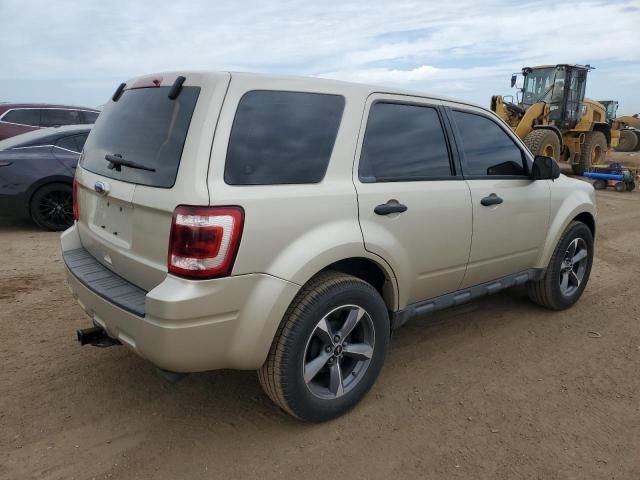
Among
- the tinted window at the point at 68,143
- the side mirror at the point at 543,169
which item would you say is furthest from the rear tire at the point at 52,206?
the side mirror at the point at 543,169

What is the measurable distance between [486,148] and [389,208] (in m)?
1.23

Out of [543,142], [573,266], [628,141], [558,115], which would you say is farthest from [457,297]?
[628,141]

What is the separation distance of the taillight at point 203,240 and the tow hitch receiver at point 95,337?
0.84 metres

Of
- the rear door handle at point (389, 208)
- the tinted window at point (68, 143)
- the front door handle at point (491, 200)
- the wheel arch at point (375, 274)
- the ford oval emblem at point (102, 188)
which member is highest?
the ford oval emblem at point (102, 188)

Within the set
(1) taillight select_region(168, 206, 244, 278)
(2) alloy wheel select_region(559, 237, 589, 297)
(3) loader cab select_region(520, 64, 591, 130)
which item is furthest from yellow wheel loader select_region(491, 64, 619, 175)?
(1) taillight select_region(168, 206, 244, 278)

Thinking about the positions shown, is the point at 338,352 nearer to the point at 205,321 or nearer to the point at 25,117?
the point at 205,321

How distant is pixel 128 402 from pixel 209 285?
123 centimetres

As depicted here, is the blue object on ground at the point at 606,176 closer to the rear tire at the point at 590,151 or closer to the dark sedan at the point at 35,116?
the rear tire at the point at 590,151

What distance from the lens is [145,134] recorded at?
100 inches

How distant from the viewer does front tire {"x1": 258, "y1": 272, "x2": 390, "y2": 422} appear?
8.22 feet

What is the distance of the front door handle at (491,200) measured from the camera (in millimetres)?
3393

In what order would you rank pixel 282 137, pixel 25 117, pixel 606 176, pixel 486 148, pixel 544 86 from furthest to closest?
pixel 544 86
pixel 606 176
pixel 25 117
pixel 486 148
pixel 282 137

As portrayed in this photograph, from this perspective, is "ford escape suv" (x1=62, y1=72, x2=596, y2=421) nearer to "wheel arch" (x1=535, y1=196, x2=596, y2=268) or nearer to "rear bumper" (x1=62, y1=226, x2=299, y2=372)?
"rear bumper" (x1=62, y1=226, x2=299, y2=372)

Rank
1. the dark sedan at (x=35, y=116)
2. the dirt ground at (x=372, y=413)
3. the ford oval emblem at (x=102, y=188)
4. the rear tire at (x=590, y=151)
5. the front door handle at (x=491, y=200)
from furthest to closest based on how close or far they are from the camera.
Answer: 1. the rear tire at (x=590, y=151)
2. the dark sedan at (x=35, y=116)
3. the front door handle at (x=491, y=200)
4. the ford oval emblem at (x=102, y=188)
5. the dirt ground at (x=372, y=413)
